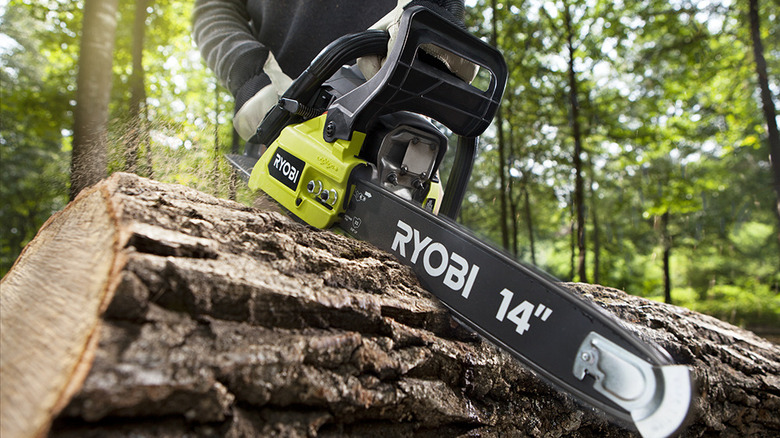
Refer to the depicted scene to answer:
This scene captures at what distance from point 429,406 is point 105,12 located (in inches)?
193

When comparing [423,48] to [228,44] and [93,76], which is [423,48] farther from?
[93,76]

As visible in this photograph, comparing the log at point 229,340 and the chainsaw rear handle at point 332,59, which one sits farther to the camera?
the chainsaw rear handle at point 332,59

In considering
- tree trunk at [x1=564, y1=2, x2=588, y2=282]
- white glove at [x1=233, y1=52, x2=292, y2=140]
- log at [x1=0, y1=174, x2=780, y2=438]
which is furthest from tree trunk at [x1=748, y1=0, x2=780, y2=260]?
white glove at [x1=233, y1=52, x2=292, y2=140]

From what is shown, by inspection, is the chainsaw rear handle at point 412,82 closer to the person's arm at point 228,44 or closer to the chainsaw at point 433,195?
the chainsaw at point 433,195

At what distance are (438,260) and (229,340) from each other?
0.69m

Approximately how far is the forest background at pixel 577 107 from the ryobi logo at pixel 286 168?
8.58 feet

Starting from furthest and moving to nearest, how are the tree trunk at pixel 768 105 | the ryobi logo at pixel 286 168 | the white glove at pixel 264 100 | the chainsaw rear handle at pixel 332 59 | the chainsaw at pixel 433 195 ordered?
1. the tree trunk at pixel 768 105
2. the white glove at pixel 264 100
3. the ryobi logo at pixel 286 168
4. the chainsaw rear handle at pixel 332 59
5. the chainsaw at pixel 433 195

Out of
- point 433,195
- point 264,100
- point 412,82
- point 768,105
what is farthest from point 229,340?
point 768,105

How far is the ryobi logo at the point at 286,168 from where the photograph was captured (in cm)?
175

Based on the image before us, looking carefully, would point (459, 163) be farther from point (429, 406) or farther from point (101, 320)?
point (101, 320)

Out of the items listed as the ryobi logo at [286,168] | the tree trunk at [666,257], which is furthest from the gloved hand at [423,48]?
the tree trunk at [666,257]

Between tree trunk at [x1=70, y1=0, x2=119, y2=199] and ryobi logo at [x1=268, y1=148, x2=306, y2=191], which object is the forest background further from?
ryobi logo at [x1=268, y1=148, x2=306, y2=191]

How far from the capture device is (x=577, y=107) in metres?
7.01

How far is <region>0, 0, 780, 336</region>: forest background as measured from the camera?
22.8ft
